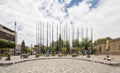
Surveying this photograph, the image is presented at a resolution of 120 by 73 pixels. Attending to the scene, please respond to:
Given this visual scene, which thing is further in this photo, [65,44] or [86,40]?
[86,40]

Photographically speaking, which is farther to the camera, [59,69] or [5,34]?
[5,34]

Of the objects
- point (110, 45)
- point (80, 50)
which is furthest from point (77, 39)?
point (110, 45)

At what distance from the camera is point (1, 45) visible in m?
69.8

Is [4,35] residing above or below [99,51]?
above

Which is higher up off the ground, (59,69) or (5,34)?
(5,34)

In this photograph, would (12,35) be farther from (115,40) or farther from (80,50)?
(115,40)

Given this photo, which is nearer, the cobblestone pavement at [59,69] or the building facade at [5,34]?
the cobblestone pavement at [59,69]

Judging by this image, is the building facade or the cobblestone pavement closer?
the cobblestone pavement

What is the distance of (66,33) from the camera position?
7956cm

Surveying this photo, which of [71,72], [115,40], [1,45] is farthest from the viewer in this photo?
[1,45]

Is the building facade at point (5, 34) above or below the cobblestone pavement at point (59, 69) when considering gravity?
above

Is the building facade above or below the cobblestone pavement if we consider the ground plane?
above

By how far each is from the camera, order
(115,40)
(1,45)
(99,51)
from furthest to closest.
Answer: (99,51), (1,45), (115,40)

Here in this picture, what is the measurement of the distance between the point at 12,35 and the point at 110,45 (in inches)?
2183
